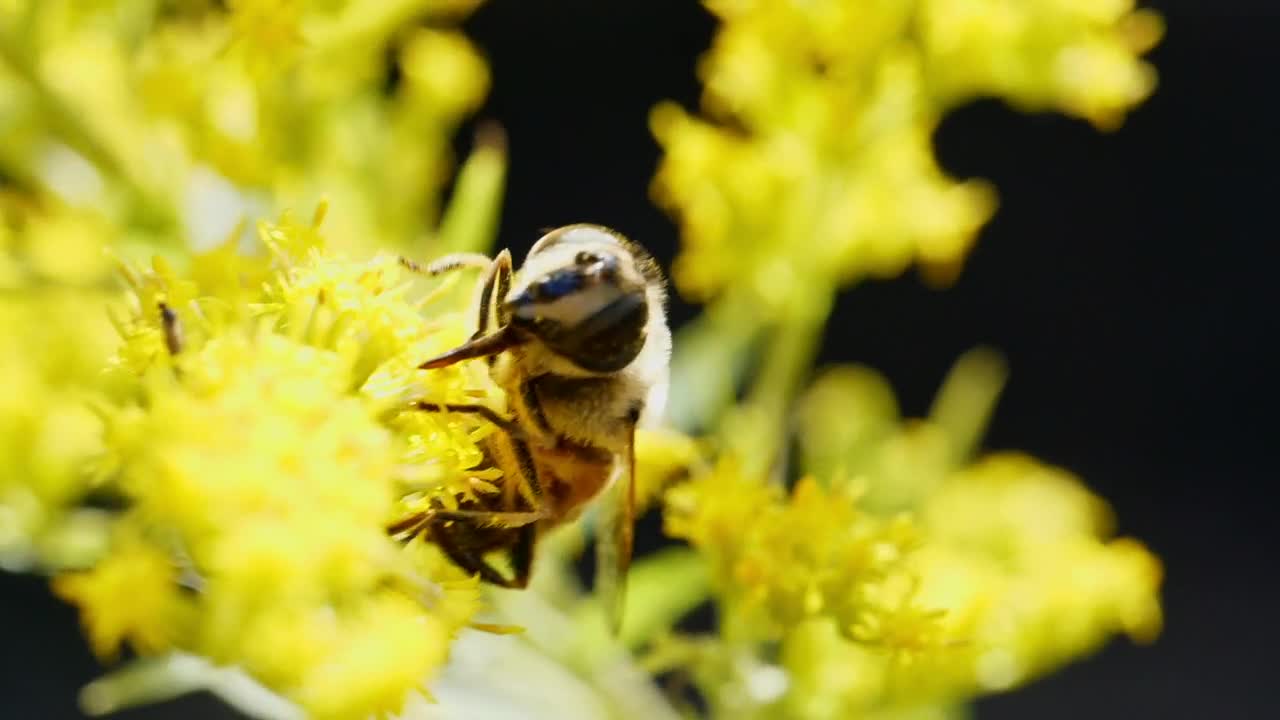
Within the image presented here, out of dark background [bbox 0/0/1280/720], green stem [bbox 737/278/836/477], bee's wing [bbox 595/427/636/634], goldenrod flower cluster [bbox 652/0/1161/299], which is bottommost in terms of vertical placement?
bee's wing [bbox 595/427/636/634]

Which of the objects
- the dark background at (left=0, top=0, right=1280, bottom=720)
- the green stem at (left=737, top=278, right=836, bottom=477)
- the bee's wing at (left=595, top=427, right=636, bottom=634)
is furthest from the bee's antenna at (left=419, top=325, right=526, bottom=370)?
the dark background at (left=0, top=0, right=1280, bottom=720)

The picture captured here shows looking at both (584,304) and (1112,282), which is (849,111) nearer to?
Answer: (584,304)

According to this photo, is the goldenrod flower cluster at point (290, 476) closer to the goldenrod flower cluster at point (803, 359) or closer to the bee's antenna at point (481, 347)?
the bee's antenna at point (481, 347)

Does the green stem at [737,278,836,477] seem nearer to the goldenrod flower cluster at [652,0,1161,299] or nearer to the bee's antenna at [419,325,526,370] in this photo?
the goldenrod flower cluster at [652,0,1161,299]

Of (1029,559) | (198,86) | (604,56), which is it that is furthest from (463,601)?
(604,56)

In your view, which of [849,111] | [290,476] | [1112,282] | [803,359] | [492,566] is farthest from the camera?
[1112,282]

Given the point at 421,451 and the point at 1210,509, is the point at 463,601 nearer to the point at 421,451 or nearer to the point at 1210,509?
the point at 421,451

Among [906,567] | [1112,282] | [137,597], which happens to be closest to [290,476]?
[137,597]

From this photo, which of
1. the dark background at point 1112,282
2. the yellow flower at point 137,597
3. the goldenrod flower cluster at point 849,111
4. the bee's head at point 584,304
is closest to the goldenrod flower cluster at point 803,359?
the goldenrod flower cluster at point 849,111
